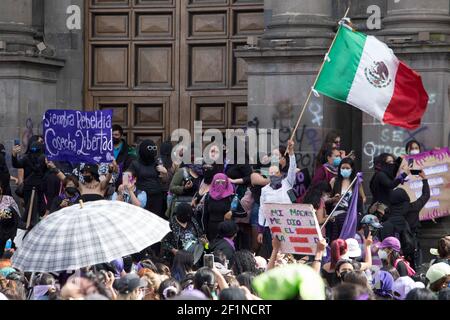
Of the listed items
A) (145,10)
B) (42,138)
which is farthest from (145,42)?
(42,138)

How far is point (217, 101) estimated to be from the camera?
23609 mm

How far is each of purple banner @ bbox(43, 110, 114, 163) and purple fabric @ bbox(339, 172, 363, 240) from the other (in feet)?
10.8

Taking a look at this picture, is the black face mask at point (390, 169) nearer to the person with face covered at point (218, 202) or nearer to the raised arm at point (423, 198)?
the raised arm at point (423, 198)

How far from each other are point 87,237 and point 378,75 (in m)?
6.33

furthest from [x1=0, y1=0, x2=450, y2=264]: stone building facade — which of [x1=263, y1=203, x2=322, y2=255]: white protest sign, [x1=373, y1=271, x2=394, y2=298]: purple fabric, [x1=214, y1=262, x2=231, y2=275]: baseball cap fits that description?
[x1=373, y1=271, x2=394, y2=298]: purple fabric

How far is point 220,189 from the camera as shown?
1927cm

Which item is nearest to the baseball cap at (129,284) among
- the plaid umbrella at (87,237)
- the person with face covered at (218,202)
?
the plaid umbrella at (87,237)

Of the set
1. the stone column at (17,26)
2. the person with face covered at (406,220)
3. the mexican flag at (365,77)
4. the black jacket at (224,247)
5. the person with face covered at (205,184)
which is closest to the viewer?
the black jacket at (224,247)

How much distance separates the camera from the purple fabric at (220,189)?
63.2ft

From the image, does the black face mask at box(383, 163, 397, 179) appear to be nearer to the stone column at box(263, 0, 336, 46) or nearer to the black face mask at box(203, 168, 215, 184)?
the black face mask at box(203, 168, 215, 184)

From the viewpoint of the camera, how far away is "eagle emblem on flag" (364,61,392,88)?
59.7ft

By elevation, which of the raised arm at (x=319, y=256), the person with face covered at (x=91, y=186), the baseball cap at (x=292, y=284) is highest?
the person with face covered at (x=91, y=186)

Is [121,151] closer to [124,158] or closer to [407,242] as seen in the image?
[124,158]

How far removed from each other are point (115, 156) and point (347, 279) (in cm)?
904
